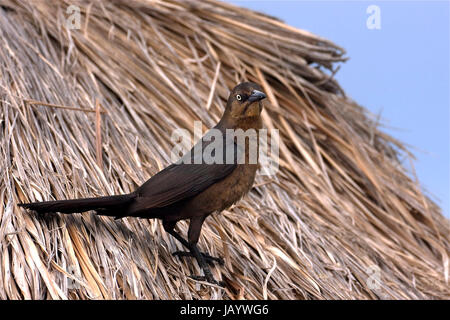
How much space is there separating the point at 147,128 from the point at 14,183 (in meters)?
1.02

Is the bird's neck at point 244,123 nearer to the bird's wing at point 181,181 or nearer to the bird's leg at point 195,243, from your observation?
the bird's wing at point 181,181

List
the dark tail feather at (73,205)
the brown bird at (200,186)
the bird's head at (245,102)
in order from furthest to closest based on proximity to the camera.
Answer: the bird's head at (245,102) → the brown bird at (200,186) → the dark tail feather at (73,205)

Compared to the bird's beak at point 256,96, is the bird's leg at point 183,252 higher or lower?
lower

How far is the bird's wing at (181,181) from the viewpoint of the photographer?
2.37 meters

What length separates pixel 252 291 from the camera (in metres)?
2.68

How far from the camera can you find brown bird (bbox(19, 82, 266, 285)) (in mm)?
2350

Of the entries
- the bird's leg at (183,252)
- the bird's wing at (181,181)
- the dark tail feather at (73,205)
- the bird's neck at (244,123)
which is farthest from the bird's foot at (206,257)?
the bird's neck at (244,123)

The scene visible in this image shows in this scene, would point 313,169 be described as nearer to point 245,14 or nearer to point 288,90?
point 288,90

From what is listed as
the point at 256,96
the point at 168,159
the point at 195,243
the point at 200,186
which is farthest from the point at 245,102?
the point at 168,159

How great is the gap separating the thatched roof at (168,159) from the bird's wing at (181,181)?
0.25 meters

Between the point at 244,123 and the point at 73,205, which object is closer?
the point at 73,205

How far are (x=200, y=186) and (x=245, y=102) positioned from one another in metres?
0.39

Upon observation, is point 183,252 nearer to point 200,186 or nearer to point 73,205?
point 200,186

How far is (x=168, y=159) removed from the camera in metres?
3.21
